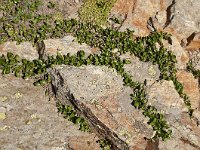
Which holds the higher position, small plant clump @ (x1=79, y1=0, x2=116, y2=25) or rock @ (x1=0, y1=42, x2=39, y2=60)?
small plant clump @ (x1=79, y1=0, x2=116, y2=25)

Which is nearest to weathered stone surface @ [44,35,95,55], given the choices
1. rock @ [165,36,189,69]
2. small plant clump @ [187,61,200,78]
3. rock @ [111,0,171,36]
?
rock @ [111,0,171,36]

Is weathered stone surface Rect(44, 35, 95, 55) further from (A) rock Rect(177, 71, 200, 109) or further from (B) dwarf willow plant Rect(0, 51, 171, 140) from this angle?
(A) rock Rect(177, 71, 200, 109)

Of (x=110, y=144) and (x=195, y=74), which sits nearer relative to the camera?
(x=110, y=144)

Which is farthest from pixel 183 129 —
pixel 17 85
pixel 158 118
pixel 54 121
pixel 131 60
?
pixel 17 85

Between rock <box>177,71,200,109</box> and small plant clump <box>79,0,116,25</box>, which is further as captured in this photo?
small plant clump <box>79,0,116,25</box>

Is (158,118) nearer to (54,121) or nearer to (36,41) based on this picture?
(54,121)

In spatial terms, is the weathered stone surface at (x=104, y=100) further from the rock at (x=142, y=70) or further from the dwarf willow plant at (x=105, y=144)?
the rock at (x=142, y=70)
